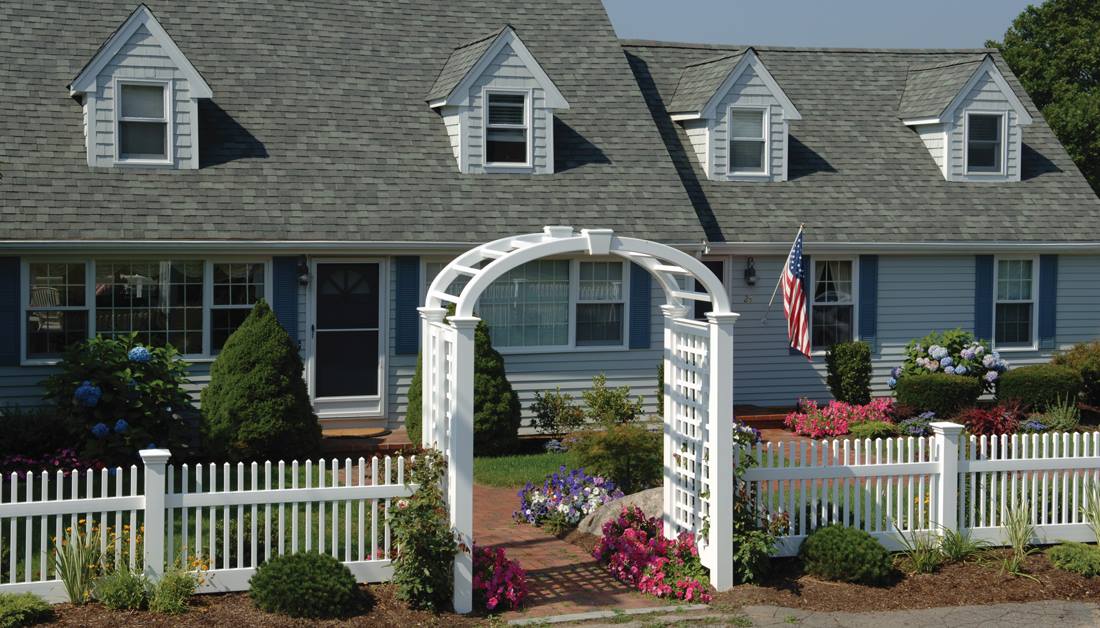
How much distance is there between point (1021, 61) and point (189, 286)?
25543 mm

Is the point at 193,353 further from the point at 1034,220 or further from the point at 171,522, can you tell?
the point at 1034,220

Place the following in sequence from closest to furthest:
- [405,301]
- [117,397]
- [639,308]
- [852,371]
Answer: [117,397] < [405,301] < [639,308] < [852,371]

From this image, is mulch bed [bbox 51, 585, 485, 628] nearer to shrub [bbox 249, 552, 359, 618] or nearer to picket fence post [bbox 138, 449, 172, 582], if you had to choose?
shrub [bbox 249, 552, 359, 618]

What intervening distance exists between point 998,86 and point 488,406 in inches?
431

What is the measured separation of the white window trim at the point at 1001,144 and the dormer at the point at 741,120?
301cm

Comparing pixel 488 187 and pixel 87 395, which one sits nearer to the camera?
pixel 87 395

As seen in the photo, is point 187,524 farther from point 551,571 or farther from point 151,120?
point 151,120

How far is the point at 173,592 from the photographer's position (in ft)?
31.9

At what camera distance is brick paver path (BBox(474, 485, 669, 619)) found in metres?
10.4

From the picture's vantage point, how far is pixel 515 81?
1881 cm

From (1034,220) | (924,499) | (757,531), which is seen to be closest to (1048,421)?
(1034,220)

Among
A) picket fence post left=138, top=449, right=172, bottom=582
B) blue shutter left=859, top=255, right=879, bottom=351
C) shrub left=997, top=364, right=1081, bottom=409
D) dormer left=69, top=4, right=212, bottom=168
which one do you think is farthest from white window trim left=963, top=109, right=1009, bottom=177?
picket fence post left=138, top=449, right=172, bottom=582

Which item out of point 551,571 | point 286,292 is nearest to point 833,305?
point 286,292

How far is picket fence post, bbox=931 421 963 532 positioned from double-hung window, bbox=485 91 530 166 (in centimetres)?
894
